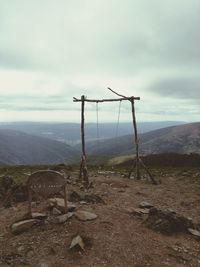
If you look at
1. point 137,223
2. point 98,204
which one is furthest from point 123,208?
point 137,223

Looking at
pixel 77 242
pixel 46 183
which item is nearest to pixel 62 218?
pixel 46 183

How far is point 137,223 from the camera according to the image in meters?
15.1

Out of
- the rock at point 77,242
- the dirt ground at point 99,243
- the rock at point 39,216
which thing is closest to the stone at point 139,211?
the dirt ground at point 99,243

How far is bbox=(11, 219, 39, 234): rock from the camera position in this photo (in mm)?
13727

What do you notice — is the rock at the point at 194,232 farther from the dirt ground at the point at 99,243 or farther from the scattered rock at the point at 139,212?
the scattered rock at the point at 139,212

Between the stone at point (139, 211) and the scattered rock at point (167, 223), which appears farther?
the stone at point (139, 211)

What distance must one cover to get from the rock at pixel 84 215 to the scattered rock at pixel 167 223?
2.25 m

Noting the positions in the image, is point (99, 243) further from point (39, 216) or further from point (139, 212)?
point (139, 212)

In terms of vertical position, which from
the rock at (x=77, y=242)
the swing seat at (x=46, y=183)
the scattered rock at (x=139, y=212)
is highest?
the swing seat at (x=46, y=183)

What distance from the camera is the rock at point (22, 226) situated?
13.7 metres

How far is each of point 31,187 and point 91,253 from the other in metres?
4.39

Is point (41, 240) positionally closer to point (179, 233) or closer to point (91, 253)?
point (91, 253)

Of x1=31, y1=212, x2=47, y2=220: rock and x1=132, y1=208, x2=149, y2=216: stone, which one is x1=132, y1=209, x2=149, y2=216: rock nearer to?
x1=132, y1=208, x2=149, y2=216: stone

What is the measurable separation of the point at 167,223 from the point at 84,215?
10.8 feet
